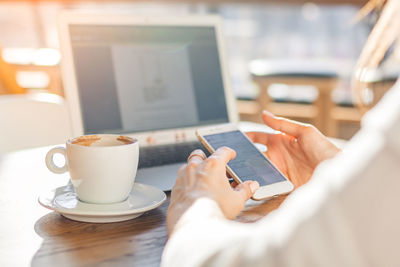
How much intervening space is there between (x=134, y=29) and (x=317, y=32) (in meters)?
3.39

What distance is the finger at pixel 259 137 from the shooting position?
83 centimetres

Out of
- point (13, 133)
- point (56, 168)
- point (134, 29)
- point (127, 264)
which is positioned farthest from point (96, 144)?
point (13, 133)

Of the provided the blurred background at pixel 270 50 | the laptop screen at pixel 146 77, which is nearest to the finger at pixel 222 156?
the laptop screen at pixel 146 77

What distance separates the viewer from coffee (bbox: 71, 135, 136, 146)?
2.00ft

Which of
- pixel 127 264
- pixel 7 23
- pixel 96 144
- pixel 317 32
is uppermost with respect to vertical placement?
pixel 7 23

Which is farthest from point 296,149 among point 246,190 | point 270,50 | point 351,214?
point 270,50

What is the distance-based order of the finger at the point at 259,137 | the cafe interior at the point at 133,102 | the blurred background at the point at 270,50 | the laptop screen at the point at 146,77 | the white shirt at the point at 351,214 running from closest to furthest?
1. the white shirt at the point at 351,214
2. the cafe interior at the point at 133,102
3. the finger at the point at 259,137
4. the laptop screen at the point at 146,77
5. the blurred background at the point at 270,50

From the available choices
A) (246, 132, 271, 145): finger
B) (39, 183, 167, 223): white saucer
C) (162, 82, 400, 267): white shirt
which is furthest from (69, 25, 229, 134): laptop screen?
(162, 82, 400, 267): white shirt

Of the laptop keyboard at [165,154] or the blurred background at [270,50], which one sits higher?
the blurred background at [270,50]

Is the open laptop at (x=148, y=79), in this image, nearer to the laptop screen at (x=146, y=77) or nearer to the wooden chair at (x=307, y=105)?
the laptop screen at (x=146, y=77)

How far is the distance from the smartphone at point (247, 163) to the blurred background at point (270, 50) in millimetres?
1356

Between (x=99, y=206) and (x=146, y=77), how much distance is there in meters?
0.45

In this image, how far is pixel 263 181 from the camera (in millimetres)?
688

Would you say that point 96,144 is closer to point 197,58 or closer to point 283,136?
point 283,136
